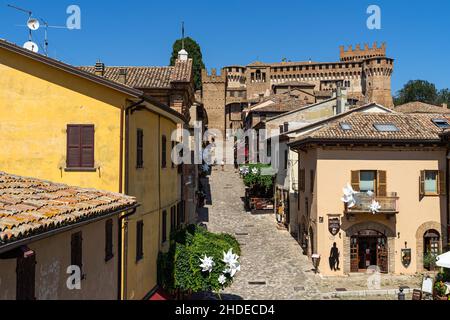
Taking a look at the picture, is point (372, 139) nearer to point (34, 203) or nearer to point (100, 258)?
point (100, 258)

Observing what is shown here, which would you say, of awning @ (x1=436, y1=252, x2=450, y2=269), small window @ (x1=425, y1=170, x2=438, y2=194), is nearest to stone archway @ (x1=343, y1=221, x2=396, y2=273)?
small window @ (x1=425, y1=170, x2=438, y2=194)

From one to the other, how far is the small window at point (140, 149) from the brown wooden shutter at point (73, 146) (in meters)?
1.87

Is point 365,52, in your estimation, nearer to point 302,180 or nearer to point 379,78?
point 379,78

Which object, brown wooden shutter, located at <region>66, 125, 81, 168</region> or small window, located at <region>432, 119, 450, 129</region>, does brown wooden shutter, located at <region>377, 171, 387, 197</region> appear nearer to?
small window, located at <region>432, 119, 450, 129</region>

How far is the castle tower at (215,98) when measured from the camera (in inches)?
3403

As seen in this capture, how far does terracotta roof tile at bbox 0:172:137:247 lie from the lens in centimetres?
675

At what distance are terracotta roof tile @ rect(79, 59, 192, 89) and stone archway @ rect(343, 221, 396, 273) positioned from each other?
10.9 m

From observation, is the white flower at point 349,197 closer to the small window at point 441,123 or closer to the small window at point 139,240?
the small window at point 441,123

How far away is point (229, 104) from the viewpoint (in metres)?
88.1

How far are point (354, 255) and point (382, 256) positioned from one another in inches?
56.2

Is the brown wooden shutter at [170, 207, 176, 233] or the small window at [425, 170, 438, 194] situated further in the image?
the small window at [425, 170, 438, 194]

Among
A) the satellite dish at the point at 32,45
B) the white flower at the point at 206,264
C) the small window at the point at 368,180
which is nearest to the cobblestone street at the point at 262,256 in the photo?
the white flower at the point at 206,264
